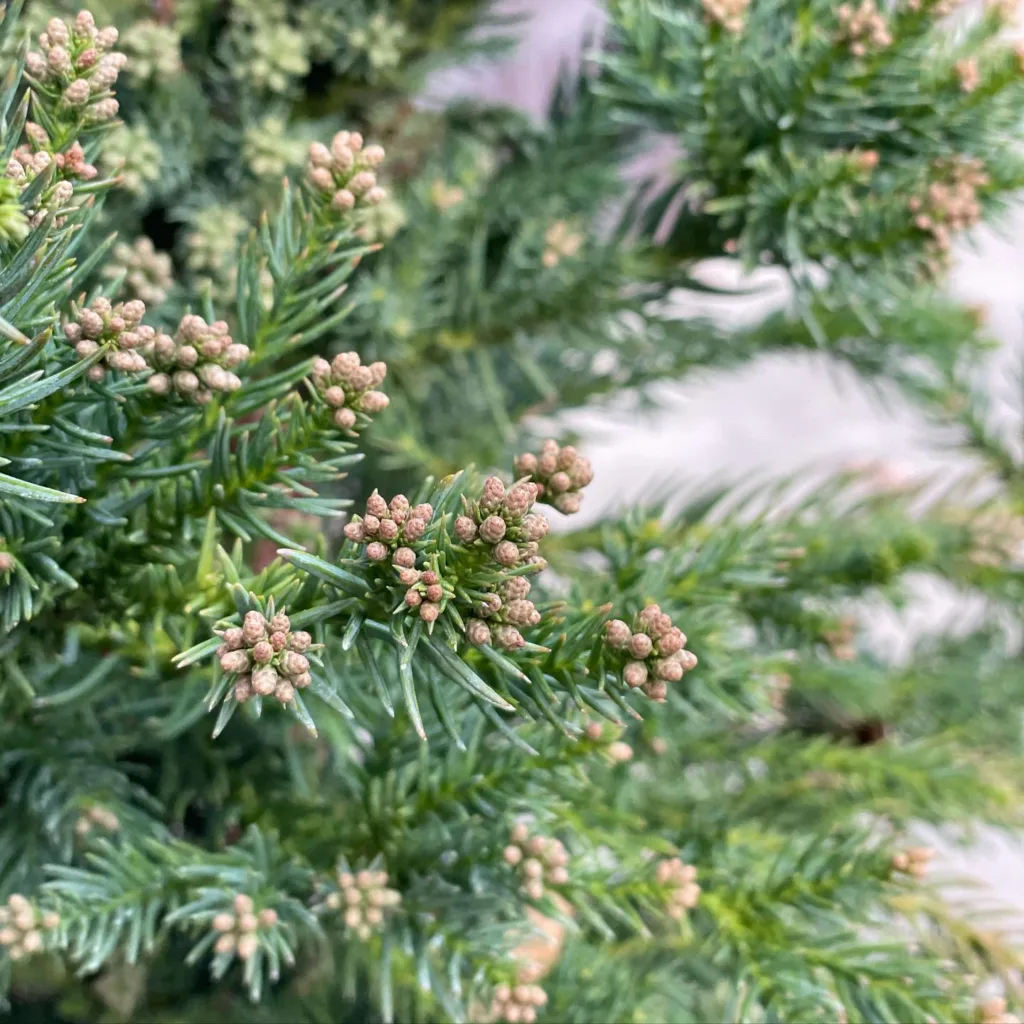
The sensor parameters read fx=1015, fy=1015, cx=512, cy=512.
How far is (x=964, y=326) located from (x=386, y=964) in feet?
1.53

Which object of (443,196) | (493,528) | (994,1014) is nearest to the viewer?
(493,528)

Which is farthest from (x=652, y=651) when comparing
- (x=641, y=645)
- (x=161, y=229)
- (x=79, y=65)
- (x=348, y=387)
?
(x=161, y=229)

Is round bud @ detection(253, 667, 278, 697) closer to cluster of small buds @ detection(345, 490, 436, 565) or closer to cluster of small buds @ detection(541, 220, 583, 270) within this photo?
cluster of small buds @ detection(345, 490, 436, 565)

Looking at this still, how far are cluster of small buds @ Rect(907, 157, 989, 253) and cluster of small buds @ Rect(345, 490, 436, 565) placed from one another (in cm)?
25

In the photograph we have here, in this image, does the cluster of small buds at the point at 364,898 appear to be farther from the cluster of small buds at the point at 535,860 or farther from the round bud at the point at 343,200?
the round bud at the point at 343,200

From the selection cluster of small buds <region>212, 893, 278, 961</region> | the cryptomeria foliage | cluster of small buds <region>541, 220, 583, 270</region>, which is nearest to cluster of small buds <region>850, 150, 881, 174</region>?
the cryptomeria foliage

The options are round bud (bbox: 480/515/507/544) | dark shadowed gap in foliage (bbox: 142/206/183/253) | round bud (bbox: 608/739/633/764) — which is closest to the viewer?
round bud (bbox: 480/515/507/544)

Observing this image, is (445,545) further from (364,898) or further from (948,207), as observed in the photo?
(948,207)

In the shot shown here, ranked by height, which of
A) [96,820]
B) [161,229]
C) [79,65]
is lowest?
[96,820]

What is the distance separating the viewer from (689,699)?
39 cm

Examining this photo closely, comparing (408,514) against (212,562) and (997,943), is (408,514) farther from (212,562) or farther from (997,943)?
(997,943)

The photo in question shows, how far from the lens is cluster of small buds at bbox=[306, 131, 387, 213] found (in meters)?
0.29

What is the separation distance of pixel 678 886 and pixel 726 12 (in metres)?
0.31

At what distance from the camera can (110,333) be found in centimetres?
26
